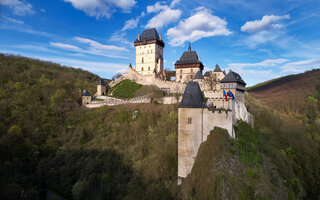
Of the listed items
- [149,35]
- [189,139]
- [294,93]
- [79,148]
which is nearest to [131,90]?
[149,35]

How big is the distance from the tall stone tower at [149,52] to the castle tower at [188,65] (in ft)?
19.5

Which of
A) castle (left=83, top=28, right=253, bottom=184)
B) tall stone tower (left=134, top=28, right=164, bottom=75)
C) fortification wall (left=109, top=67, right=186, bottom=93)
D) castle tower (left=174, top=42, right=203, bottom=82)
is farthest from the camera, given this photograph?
tall stone tower (left=134, top=28, right=164, bottom=75)

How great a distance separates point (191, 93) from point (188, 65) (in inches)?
→ 889

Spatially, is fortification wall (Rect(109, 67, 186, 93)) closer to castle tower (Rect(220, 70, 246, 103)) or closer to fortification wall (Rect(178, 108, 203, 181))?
castle tower (Rect(220, 70, 246, 103))

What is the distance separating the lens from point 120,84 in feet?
144

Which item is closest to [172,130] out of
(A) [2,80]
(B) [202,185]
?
(B) [202,185]

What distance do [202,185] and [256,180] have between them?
14.8 feet

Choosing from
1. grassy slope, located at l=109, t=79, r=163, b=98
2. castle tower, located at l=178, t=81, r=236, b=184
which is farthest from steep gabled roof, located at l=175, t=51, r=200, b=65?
castle tower, located at l=178, t=81, r=236, b=184

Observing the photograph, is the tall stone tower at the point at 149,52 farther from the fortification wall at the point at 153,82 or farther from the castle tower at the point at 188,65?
the castle tower at the point at 188,65

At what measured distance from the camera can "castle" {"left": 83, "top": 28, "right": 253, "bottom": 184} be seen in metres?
17.2

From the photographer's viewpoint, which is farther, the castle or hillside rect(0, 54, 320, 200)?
the castle

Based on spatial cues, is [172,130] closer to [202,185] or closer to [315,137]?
[202,185]

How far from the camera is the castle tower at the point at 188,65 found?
39219 millimetres

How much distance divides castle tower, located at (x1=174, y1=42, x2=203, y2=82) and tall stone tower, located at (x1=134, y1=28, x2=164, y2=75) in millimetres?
5935
